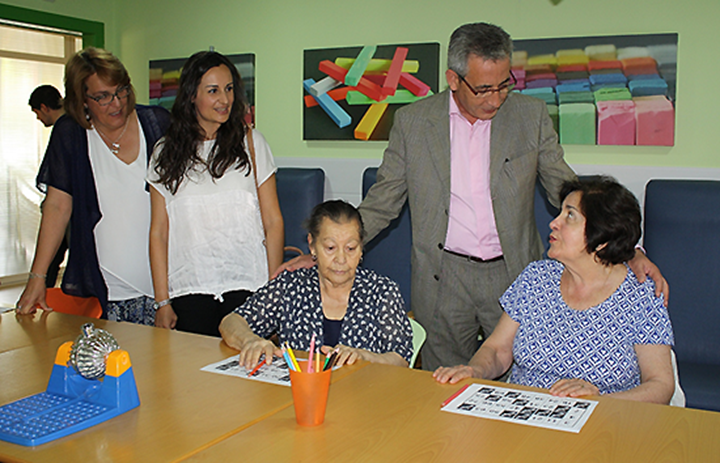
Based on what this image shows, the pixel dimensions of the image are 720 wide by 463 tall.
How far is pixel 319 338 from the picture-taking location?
203cm

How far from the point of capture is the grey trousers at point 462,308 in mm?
2416

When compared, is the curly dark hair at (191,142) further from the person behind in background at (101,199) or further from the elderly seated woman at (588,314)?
the elderly seated woman at (588,314)

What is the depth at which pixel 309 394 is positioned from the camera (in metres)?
1.34

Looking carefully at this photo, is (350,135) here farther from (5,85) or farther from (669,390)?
(5,85)

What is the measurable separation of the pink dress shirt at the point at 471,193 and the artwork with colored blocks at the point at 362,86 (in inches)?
64.4

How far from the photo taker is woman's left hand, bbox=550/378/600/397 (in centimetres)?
153

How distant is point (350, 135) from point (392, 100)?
37 centimetres

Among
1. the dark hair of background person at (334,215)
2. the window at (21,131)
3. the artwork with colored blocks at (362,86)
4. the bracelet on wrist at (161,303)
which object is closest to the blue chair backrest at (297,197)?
the artwork with colored blocks at (362,86)

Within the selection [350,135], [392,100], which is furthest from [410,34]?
[350,135]

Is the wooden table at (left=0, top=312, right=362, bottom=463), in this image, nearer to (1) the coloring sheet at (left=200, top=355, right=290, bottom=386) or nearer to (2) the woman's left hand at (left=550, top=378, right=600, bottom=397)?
(1) the coloring sheet at (left=200, top=355, right=290, bottom=386)

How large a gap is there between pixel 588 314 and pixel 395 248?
6.22ft

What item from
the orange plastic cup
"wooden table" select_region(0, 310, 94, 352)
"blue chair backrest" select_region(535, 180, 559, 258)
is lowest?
"wooden table" select_region(0, 310, 94, 352)

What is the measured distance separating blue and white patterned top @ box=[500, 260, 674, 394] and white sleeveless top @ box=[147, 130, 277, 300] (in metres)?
0.94

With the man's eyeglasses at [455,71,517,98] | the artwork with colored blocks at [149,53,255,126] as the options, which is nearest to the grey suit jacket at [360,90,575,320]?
the man's eyeglasses at [455,71,517,98]
